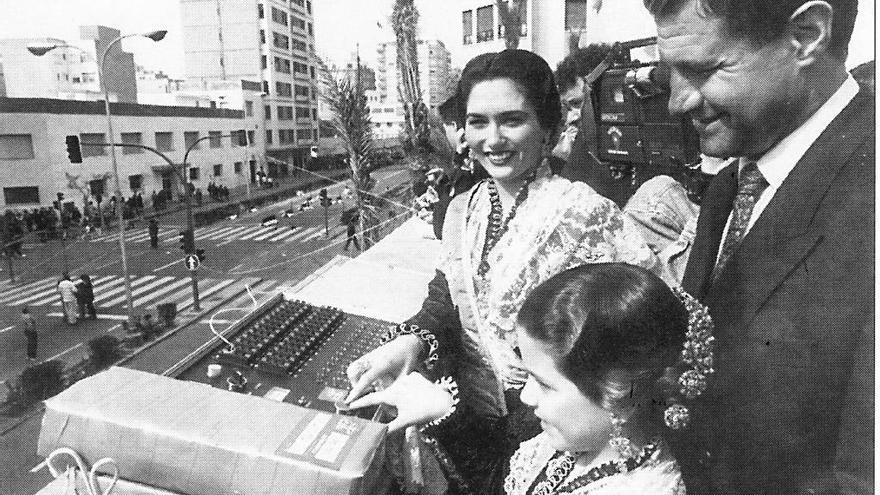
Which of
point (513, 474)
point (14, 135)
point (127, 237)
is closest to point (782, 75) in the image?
point (513, 474)

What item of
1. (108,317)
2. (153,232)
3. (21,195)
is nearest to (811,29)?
(108,317)

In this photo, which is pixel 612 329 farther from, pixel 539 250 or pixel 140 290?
pixel 140 290

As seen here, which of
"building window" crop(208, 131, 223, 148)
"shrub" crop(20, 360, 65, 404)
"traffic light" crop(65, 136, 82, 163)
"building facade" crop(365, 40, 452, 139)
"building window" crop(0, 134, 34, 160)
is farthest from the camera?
"building window" crop(208, 131, 223, 148)

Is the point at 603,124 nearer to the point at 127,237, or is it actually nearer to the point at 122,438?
the point at 122,438

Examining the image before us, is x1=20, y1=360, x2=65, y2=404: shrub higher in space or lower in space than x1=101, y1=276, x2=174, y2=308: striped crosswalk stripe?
higher

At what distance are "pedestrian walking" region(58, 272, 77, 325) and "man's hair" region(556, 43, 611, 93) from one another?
12.0m

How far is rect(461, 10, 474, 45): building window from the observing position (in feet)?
9.41

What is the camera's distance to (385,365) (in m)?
A: 1.14

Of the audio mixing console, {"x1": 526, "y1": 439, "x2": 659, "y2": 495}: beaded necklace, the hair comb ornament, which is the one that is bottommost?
the audio mixing console

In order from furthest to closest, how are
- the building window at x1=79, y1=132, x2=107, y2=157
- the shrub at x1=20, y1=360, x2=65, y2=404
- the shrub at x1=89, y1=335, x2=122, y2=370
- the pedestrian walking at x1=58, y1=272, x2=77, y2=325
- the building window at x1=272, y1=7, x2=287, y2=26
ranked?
the building window at x1=79, y1=132, x2=107, y2=157 < the pedestrian walking at x1=58, y1=272, x2=77, y2=325 < the shrub at x1=89, y1=335, x2=122, y2=370 < the shrub at x1=20, y1=360, x2=65, y2=404 < the building window at x1=272, y1=7, x2=287, y2=26

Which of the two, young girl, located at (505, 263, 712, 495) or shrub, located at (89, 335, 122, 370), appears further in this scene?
shrub, located at (89, 335, 122, 370)

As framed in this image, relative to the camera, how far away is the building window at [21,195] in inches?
487

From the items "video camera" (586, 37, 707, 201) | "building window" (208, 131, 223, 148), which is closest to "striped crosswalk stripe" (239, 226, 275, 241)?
"building window" (208, 131, 223, 148)

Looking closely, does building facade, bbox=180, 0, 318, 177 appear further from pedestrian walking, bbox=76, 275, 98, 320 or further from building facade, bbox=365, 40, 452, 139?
pedestrian walking, bbox=76, 275, 98, 320
